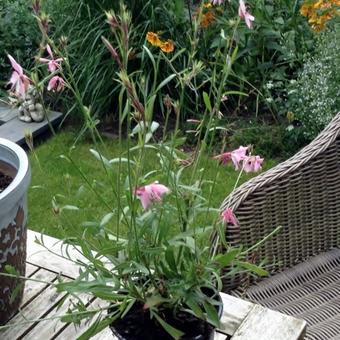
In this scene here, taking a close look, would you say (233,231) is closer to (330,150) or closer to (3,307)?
(330,150)

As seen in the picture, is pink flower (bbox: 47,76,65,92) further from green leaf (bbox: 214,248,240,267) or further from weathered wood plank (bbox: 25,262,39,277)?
weathered wood plank (bbox: 25,262,39,277)

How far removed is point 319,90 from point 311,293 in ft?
4.75

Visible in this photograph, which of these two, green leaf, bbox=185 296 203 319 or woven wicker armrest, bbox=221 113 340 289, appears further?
woven wicker armrest, bbox=221 113 340 289

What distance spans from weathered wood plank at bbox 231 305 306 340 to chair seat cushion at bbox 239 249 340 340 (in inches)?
9.7

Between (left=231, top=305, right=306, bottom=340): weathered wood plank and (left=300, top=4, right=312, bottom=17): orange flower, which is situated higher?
(left=231, top=305, right=306, bottom=340): weathered wood plank

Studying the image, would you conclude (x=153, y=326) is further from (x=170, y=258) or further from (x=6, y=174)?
(x=6, y=174)

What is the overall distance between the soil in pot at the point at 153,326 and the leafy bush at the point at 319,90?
1914 mm

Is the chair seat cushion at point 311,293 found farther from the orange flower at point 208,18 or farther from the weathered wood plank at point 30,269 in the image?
the orange flower at point 208,18

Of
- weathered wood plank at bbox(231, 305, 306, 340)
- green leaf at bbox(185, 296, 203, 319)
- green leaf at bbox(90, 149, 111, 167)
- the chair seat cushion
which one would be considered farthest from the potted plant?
the chair seat cushion

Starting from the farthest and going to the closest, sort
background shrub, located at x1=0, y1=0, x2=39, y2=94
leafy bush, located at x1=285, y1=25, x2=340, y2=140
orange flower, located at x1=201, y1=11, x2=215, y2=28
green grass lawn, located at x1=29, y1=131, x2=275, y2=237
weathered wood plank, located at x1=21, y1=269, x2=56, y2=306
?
background shrub, located at x1=0, y1=0, x2=39, y2=94 → orange flower, located at x1=201, y1=11, x2=215, y2=28 → leafy bush, located at x1=285, y1=25, x2=340, y2=140 → green grass lawn, located at x1=29, y1=131, x2=275, y2=237 → weathered wood plank, located at x1=21, y1=269, x2=56, y2=306

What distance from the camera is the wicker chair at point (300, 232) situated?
1.72 m

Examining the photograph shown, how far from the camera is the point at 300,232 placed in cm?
187

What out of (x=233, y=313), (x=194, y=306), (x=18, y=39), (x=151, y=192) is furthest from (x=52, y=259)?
(x=18, y=39)

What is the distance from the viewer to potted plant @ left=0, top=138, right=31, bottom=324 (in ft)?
4.45
